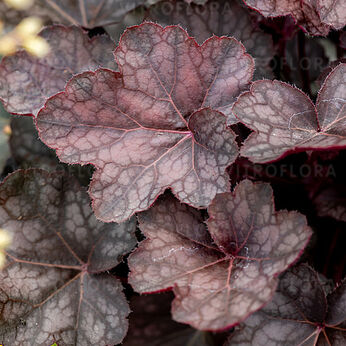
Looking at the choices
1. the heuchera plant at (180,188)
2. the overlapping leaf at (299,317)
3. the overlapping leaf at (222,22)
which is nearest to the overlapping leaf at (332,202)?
the heuchera plant at (180,188)

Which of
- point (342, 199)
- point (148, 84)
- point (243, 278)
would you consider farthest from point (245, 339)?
point (148, 84)

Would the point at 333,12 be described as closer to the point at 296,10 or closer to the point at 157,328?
the point at 296,10

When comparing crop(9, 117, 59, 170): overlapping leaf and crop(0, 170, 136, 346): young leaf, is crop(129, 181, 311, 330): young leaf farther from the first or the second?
crop(9, 117, 59, 170): overlapping leaf

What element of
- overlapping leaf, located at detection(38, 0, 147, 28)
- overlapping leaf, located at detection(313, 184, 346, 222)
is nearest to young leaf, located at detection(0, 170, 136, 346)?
overlapping leaf, located at detection(313, 184, 346, 222)

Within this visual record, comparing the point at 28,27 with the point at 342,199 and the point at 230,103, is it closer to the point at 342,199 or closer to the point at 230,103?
the point at 230,103

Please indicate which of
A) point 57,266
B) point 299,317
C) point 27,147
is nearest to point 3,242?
point 57,266
